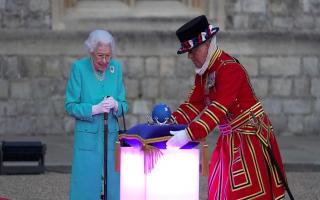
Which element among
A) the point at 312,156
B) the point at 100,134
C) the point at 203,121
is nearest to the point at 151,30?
the point at 312,156

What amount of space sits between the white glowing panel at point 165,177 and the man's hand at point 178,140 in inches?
1.8

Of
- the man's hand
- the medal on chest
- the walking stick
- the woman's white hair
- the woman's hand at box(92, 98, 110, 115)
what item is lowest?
the walking stick

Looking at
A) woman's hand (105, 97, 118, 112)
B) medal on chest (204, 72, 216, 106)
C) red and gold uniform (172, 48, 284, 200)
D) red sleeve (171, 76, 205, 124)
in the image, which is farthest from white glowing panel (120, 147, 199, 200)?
woman's hand (105, 97, 118, 112)

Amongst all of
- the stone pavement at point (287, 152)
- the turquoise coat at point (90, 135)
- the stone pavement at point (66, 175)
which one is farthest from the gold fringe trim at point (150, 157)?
the stone pavement at point (287, 152)

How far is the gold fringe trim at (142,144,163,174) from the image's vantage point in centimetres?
552

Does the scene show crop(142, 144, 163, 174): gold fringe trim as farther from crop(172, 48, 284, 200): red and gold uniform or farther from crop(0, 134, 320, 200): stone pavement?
crop(0, 134, 320, 200): stone pavement

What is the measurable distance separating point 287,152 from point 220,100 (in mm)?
7782

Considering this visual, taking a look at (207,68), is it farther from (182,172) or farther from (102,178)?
(102,178)

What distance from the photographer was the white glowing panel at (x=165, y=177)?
218 inches

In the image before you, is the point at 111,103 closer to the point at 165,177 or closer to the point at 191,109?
the point at 191,109

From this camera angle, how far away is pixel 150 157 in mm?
5523

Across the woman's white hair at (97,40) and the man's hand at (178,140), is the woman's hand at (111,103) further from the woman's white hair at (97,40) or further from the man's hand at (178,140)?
the man's hand at (178,140)

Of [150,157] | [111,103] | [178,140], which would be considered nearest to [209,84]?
[178,140]

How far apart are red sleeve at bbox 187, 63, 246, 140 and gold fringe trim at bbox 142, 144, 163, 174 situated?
0.69ft
